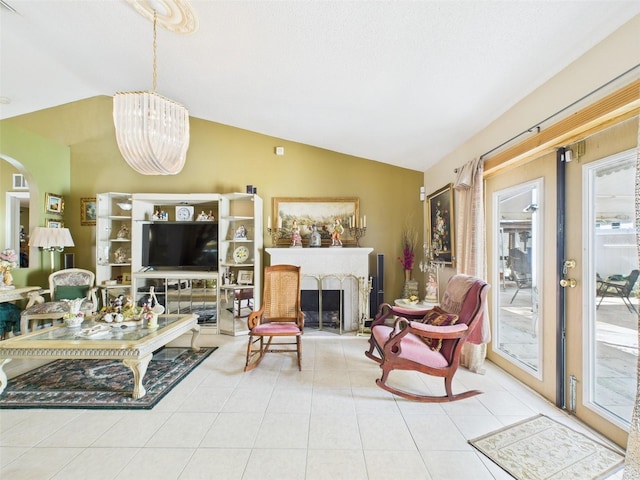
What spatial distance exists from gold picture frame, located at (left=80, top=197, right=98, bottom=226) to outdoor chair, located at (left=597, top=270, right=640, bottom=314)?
6157 mm

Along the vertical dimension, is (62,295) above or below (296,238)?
below

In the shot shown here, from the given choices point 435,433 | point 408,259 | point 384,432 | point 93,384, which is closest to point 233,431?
point 384,432

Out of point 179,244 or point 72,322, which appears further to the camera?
point 179,244

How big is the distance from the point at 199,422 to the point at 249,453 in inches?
20.8

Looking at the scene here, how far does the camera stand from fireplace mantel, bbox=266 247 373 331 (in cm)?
401

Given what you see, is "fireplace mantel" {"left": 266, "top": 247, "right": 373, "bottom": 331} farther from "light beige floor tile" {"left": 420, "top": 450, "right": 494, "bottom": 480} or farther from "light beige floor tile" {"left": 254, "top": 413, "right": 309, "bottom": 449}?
"light beige floor tile" {"left": 420, "top": 450, "right": 494, "bottom": 480}

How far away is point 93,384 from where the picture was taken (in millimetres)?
2480

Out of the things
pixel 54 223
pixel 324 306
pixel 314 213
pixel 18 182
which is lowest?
pixel 324 306

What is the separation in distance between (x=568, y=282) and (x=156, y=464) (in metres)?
2.99

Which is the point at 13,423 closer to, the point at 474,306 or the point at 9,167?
→ the point at 474,306

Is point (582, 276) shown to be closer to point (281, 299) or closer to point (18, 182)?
point (281, 299)

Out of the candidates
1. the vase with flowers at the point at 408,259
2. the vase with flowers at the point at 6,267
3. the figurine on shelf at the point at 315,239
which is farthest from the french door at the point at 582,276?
the vase with flowers at the point at 6,267

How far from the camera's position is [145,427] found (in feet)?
6.24

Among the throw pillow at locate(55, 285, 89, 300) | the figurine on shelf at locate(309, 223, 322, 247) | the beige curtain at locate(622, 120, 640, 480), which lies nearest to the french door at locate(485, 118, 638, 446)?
the beige curtain at locate(622, 120, 640, 480)
